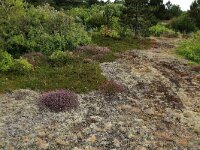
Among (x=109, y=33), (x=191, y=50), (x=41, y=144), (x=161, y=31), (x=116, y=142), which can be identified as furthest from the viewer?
(x=161, y=31)

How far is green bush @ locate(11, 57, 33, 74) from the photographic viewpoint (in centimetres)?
2230

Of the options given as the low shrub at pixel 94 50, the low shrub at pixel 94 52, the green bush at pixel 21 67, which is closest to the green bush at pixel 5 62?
the green bush at pixel 21 67

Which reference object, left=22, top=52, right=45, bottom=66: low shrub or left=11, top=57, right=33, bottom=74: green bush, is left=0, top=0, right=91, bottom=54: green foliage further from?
left=11, top=57, right=33, bottom=74: green bush

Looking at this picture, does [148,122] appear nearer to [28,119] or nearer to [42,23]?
[28,119]

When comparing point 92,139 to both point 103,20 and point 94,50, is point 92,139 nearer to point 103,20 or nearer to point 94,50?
point 94,50

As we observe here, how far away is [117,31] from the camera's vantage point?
34094 mm

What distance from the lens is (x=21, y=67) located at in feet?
73.5

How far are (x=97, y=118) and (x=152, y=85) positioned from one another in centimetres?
529

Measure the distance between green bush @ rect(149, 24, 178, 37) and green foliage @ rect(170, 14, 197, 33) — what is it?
7.59 ft

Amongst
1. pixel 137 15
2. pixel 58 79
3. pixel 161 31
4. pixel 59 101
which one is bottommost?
pixel 59 101

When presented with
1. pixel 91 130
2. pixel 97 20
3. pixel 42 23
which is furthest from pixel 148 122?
pixel 97 20

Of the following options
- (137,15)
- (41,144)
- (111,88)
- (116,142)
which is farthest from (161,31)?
(41,144)

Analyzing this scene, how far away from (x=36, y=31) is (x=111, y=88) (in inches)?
390

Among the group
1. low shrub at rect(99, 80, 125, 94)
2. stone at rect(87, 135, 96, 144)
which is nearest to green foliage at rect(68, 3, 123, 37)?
low shrub at rect(99, 80, 125, 94)
